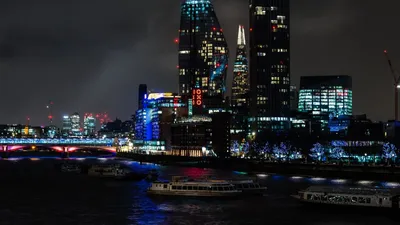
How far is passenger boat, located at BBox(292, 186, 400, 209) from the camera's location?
69.4 m

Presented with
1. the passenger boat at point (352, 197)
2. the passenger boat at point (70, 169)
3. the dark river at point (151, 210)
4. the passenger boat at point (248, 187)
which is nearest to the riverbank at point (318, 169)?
the dark river at point (151, 210)

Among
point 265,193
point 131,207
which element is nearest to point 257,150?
point 265,193

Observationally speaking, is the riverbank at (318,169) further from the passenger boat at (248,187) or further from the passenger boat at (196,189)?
the passenger boat at (196,189)

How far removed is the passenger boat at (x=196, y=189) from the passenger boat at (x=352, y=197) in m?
10.9

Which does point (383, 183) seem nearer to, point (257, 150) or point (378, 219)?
point (378, 219)

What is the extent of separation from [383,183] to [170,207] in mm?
41462

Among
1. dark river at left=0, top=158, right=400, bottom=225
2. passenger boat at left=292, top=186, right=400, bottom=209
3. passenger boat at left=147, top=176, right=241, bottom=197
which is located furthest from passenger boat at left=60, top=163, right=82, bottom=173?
passenger boat at left=292, top=186, right=400, bottom=209

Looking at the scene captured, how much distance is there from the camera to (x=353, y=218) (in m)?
65.4

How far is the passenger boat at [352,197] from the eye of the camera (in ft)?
228

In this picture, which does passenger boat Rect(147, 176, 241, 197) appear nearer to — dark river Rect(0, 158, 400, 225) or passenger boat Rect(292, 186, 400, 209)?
dark river Rect(0, 158, 400, 225)

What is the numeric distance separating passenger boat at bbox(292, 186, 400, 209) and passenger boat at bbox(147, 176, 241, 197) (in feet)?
35.6

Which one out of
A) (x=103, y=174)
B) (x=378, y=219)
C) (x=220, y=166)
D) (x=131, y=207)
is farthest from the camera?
(x=220, y=166)

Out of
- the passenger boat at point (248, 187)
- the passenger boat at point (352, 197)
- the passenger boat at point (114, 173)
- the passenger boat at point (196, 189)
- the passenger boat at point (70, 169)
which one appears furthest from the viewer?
the passenger boat at point (70, 169)

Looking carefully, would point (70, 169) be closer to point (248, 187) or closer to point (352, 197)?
point (248, 187)
